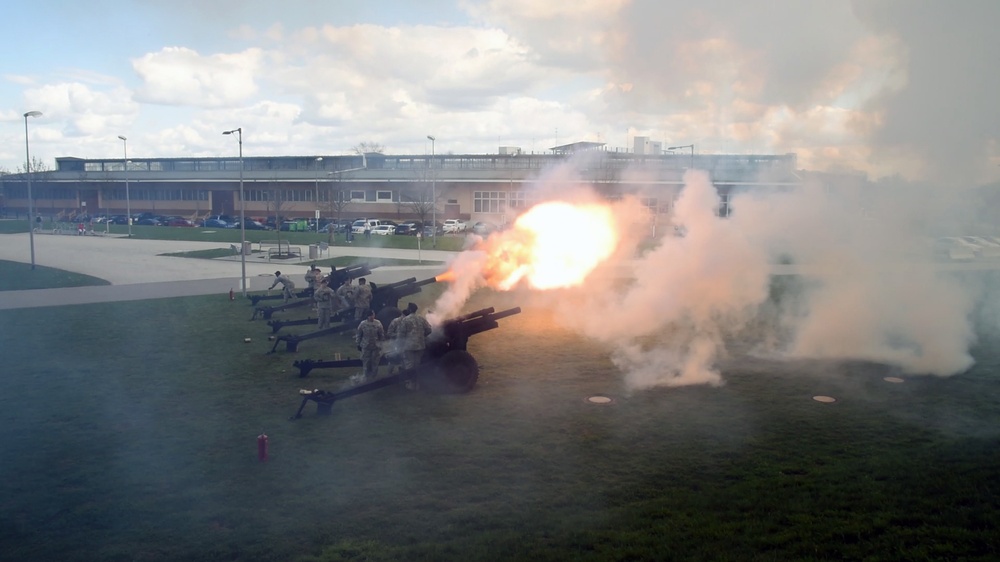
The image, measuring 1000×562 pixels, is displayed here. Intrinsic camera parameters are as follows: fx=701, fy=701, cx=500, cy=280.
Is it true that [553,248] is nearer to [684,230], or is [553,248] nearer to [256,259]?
[684,230]

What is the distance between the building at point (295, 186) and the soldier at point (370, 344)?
13879 millimetres

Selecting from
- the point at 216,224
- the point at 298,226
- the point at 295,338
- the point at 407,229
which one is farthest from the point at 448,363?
the point at 216,224

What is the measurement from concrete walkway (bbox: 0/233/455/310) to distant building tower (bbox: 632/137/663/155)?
22.2 feet

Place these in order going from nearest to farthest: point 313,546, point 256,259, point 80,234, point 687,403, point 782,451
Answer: point 313,546 < point 782,451 < point 687,403 < point 256,259 < point 80,234

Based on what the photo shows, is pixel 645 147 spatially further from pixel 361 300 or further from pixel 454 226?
pixel 454 226

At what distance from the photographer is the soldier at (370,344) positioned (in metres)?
13.8

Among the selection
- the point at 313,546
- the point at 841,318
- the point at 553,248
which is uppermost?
the point at 553,248

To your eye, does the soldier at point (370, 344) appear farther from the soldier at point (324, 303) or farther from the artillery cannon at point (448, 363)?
the soldier at point (324, 303)

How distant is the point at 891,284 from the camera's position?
55.3 feet

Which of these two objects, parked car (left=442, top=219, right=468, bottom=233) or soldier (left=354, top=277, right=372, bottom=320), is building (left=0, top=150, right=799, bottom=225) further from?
soldier (left=354, top=277, right=372, bottom=320)

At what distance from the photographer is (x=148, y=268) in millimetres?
36906

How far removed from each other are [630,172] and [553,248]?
4.88 m

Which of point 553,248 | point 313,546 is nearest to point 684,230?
point 553,248

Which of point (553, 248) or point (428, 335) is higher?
point (553, 248)
